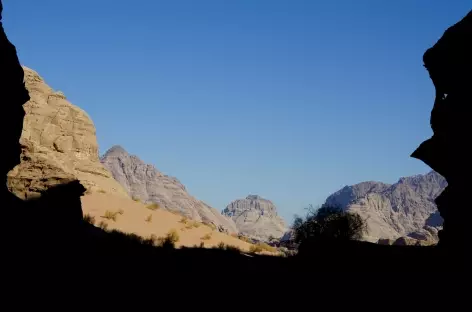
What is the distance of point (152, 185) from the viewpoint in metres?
142

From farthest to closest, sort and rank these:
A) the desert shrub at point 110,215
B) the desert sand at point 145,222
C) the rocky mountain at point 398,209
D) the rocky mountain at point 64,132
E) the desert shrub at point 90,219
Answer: the rocky mountain at point 398,209, the rocky mountain at point 64,132, the desert shrub at point 110,215, the desert sand at point 145,222, the desert shrub at point 90,219

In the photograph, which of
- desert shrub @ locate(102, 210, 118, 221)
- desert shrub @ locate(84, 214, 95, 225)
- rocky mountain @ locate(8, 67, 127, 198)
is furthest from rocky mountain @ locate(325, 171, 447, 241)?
desert shrub @ locate(84, 214, 95, 225)

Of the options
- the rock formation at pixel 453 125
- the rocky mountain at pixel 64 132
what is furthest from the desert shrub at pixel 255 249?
the rock formation at pixel 453 125

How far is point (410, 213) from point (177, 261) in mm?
166091

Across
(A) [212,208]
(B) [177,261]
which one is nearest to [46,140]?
(B) [177,261]

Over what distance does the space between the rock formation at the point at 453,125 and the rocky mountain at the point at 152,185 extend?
114m

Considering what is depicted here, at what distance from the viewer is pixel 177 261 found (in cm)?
1484

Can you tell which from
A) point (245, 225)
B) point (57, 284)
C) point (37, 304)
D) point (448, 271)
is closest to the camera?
point (37, 304)

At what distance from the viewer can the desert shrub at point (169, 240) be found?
19391 mm

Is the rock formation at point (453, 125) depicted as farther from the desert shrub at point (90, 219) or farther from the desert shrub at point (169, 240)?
the desert shrub at point (90, 219)

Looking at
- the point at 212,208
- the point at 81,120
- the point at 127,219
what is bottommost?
the point at 127,219

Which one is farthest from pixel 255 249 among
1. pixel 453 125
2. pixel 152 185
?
pixel 152 185

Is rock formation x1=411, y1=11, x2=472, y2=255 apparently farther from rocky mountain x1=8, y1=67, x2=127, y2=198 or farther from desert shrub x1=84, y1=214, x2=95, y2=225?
rocky mountain x1=8, y1=67, x2=127, y2=198

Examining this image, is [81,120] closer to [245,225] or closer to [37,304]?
[37,304]
